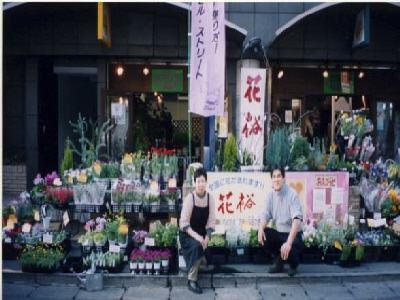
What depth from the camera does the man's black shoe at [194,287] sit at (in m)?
6.27

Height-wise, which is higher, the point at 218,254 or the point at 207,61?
the point at 207,61

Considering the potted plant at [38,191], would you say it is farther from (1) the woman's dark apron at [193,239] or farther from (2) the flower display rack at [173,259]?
(1) the woman's dark apron at [193,239]

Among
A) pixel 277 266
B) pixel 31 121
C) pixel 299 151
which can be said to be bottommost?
pixel 277 266

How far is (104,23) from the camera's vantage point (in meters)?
9.91

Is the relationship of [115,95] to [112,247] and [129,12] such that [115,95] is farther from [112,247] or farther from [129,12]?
[112,247]

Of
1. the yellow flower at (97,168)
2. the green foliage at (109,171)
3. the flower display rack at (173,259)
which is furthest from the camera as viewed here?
the green foliage at (109,171)

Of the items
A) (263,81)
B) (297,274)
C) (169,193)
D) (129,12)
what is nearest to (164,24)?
(129,12)

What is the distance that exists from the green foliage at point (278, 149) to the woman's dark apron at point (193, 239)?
1604 millimetres

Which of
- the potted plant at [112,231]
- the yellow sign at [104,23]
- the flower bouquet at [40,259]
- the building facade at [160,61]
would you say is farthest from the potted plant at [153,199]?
the yellow sign at [104,23]

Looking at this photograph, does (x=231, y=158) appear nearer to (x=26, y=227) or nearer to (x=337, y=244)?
(x=337, y=244)

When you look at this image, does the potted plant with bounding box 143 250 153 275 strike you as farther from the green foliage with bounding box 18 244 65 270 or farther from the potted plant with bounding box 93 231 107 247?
the green foliage with bounding box 18 244 65 270

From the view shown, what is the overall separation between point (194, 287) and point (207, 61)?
3461mm

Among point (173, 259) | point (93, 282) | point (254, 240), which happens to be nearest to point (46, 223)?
point (93, 282)

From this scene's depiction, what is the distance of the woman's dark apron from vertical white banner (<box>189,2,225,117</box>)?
159 cm
